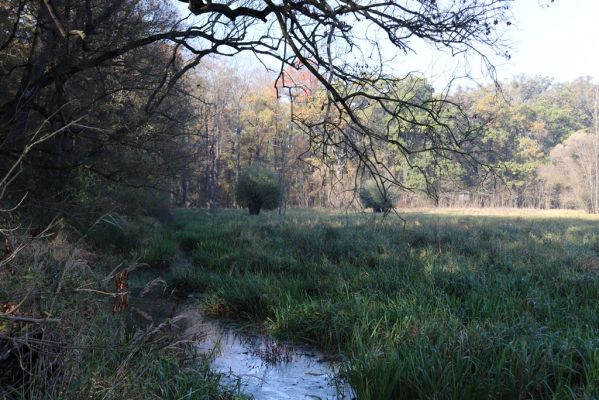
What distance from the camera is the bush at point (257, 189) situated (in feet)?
80.6

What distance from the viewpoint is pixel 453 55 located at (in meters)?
4.57

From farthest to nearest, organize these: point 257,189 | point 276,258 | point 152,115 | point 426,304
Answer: point 257,189
point 276,258
point 152,115
point 426,304

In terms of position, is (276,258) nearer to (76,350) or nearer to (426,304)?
(426,304)

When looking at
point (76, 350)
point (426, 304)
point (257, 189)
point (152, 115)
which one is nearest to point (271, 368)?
point (426, 304)

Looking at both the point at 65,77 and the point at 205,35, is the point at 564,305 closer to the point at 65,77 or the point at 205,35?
the point at 205,35

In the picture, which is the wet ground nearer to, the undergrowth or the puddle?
A: the puddle

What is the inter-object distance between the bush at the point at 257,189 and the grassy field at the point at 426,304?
12.3m

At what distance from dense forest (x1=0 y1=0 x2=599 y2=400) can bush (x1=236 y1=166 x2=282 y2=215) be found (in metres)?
11.5

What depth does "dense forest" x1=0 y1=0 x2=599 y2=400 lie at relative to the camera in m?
3.68

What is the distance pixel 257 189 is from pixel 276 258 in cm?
1528

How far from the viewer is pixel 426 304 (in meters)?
5.89

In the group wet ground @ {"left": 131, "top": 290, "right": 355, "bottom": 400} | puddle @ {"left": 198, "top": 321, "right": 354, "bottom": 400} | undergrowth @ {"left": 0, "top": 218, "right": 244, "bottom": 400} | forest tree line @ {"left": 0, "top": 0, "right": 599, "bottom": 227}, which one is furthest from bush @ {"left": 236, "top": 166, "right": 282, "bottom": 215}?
undergrowth @ {"left": 0, "top": 218, "right": 244, "bottom": 400}

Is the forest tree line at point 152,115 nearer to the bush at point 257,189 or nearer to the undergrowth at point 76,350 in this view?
the undergrowth at point 76,350

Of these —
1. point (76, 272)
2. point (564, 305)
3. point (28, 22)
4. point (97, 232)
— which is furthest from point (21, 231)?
point (564, 305)
